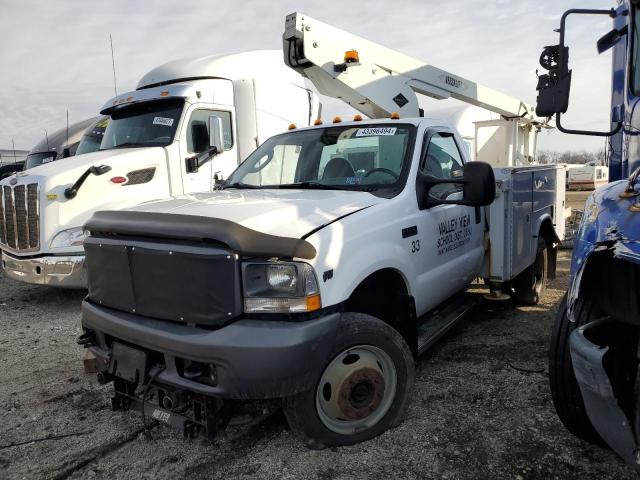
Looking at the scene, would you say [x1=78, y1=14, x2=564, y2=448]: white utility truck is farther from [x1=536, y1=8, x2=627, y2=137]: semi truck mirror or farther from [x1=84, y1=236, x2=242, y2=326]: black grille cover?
[x1=536, y1=8, x2=627, y2=137]: semi truck mirror

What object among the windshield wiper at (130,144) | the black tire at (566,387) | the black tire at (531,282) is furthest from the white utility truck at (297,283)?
the windshield wiper at (130,144)

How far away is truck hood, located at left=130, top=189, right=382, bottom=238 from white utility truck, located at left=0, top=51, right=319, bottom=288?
126 inches

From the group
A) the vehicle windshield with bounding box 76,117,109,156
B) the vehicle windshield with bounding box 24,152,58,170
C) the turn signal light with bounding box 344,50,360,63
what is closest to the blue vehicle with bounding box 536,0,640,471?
the turn signal light with bounding box 344,50,360,63

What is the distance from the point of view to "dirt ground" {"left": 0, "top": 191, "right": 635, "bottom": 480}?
2770 millimetres

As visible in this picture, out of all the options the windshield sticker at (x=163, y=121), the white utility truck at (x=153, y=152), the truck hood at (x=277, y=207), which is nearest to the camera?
the truck hood at (x=277, y=207)

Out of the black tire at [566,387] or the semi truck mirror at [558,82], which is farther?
the semi truck mirror at [558,82]

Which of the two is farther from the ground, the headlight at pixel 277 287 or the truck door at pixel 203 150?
the truck door at pixel 203 150

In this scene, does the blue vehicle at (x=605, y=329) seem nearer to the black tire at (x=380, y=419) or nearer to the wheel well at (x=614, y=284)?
the wheel well at (x=614, y=284)

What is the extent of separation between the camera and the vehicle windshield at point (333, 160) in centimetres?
372

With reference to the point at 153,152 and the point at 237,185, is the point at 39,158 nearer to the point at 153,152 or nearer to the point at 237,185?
the point at 153,152

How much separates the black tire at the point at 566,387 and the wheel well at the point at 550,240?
3478mm

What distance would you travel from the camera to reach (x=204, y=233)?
2527 mm

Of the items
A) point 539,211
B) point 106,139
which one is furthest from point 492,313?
point 106,139

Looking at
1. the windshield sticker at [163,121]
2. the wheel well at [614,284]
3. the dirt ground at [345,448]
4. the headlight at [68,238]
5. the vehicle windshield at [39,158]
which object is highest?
the windshield sticker at [163,121]
